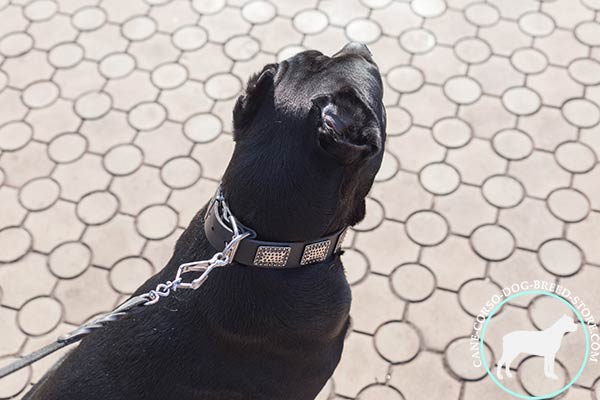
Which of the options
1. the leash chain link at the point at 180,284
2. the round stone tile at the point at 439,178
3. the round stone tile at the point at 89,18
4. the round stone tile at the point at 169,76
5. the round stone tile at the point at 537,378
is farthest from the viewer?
the round stone tile at the point at 89,18

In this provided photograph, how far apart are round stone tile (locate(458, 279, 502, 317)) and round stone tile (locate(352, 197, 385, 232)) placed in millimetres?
714

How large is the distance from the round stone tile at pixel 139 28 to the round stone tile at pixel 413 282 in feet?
9.96

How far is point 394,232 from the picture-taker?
474 centimetres

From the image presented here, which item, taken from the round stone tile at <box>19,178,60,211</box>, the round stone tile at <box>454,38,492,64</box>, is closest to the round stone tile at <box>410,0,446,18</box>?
the round stone tile at <box>454,38,492,64</box>

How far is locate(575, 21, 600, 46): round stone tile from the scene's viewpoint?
5688mm

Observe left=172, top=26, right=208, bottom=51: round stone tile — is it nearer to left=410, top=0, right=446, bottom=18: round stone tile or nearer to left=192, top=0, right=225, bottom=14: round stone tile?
left=192, top=0, right=225, bottom=14: round stone tile

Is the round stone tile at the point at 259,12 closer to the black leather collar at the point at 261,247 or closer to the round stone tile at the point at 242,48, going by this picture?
the round stone tile at the point at 242,48

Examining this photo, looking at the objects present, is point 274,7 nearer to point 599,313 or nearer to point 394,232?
point 394,232

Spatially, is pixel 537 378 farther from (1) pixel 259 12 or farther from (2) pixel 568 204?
(1) pixel 259 12

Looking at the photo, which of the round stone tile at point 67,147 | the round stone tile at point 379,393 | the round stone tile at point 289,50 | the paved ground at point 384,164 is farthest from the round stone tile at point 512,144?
the round stone tile at point 67,147

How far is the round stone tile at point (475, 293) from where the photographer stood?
439 centimetres

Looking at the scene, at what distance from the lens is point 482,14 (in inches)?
233

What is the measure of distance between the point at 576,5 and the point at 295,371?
4.42 metres

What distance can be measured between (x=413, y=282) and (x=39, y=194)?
2702 millimetres
